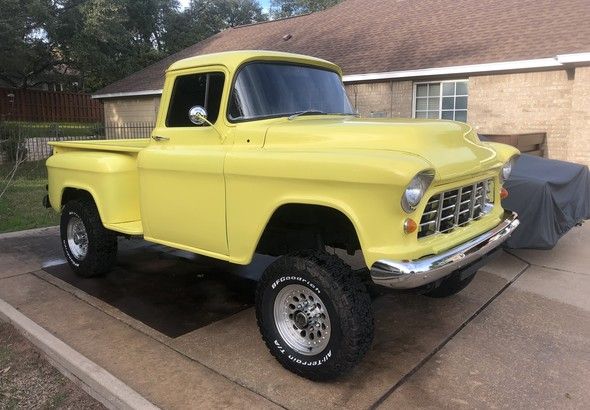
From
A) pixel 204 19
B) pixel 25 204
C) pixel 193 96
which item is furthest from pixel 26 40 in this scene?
pixel 193 96

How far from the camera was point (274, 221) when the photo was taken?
368cm

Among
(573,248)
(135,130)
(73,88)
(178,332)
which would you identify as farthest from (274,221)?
(73,88)

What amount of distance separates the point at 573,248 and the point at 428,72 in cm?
692

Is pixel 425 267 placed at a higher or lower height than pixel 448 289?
higher

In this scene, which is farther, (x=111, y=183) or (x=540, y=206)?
(x=540, y=206)

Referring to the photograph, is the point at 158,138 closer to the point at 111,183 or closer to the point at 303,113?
the point at 111,183

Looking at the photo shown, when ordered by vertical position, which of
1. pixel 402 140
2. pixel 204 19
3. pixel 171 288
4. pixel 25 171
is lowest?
pixel 171 288

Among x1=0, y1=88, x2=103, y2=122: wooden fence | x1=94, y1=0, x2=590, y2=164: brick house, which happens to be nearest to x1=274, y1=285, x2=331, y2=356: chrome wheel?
x1=94, y1=0, x2=590, y2=164: brick house

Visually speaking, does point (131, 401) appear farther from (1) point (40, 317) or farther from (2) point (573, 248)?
(2) point (573, 248)

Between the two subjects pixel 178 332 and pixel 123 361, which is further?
pixel 178 332

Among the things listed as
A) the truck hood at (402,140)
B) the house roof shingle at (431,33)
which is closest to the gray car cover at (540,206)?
the truck hood at (402,140)

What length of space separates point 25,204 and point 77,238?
470cm

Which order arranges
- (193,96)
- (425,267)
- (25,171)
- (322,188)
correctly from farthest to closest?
(25,171)
(193,96)
(322,188)
(425,267)

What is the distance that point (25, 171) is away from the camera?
13.5 metres
